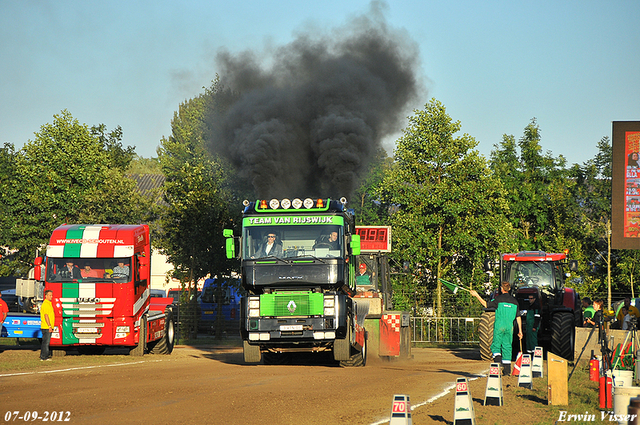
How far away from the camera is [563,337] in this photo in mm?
18406

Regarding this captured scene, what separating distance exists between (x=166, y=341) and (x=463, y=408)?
14.9m

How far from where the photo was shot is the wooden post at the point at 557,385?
10711mm

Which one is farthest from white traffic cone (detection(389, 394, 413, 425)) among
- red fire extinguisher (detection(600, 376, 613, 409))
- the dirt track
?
red fire extinguisher (detection(600, 376, 613, 409))

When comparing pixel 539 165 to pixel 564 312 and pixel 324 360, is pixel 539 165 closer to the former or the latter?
pixel 564 312

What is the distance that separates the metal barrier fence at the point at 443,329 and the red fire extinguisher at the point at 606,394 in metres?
18.0

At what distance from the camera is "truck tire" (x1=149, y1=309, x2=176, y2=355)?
861 inches

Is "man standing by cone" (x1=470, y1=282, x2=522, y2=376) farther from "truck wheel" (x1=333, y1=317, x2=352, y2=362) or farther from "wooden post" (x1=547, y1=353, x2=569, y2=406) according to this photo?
"wooden post" (x1=547, y1=353, x2=569, y2=406)

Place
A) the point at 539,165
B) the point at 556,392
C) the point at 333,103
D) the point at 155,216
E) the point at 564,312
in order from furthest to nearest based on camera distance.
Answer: the point at 539,165, the point at 155,216, the point at 333,103, the point at 564,312, the point at 556,392

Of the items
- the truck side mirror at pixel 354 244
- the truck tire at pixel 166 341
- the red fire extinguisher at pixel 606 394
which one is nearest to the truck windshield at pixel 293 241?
the truck side mirror at pixel 354 244

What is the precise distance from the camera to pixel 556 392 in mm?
10867

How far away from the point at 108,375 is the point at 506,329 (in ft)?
26.3

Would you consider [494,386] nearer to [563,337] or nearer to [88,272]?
[563,337]

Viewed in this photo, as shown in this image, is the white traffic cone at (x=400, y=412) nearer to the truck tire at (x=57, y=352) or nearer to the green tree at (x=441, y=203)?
the truck tire at (x=57, y=352)

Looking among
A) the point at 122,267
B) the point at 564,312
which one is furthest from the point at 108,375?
the point at 564,312
